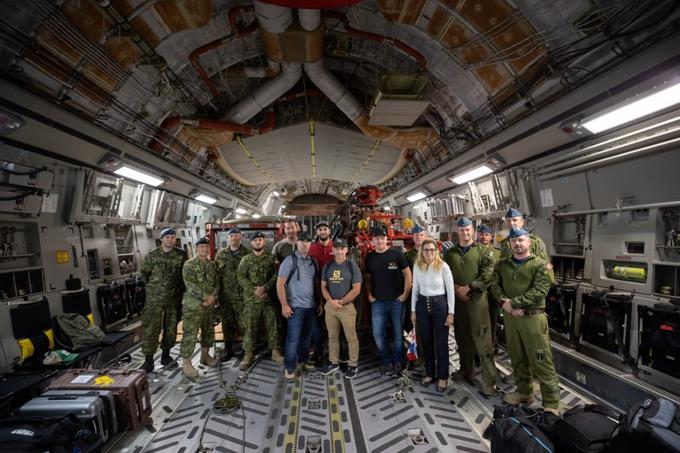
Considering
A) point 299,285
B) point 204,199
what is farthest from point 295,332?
point 204,199

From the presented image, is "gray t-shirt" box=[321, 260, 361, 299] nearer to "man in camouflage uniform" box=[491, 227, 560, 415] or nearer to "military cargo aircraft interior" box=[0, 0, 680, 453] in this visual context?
"military cargo aircraft interior" box=[0, 0, 680, 453]

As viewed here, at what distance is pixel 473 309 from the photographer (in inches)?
162

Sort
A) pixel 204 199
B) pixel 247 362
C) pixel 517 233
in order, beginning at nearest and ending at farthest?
pixel 517 233
pixel 247 362
pixel 204 199

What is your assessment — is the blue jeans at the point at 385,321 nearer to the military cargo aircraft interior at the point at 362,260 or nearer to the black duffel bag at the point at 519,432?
the military cargo aircraft interior at the point at 362,260

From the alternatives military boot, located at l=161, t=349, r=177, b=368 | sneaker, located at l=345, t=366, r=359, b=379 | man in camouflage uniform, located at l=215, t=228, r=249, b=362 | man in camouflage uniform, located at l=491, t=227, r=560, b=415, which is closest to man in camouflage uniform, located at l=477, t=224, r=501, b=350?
man in camouflage uniform, located at l=491, t=227, r=560, b=415

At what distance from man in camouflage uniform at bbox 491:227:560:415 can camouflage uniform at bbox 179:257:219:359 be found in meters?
4.14

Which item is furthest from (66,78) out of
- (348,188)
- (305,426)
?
(348,188)

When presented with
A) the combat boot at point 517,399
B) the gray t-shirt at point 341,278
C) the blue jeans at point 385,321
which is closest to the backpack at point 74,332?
the gray t-shirt at point 341,278

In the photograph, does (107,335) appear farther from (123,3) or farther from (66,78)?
(123,3)

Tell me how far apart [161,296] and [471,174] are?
7.02 meters

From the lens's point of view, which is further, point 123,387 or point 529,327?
point 529,327

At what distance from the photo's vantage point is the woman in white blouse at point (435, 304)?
4.03 meters

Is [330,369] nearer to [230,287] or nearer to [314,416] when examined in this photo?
[314,416]

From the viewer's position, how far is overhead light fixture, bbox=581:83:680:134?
3.23 m
